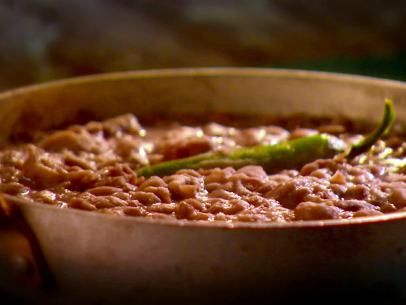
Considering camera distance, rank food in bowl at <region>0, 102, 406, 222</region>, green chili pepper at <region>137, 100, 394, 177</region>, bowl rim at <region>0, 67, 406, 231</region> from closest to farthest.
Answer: bowl rim at <region>0, 67, 406, 231</region>
food in bowl at <region>0, 102, 406, 222</region>
green chili pepper at <region>137, 100, 394, 177</region>

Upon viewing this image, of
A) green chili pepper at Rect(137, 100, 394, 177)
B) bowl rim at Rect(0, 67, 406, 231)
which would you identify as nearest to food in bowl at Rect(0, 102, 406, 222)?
green chili pepper at Rect(137, 100, 394, 177)

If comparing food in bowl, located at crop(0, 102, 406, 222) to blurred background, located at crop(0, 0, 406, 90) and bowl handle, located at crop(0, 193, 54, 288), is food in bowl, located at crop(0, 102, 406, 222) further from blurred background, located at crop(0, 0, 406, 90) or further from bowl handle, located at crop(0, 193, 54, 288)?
blurred background, located at crop(0, 0, 406, 90)

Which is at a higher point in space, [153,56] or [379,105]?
[153,56]

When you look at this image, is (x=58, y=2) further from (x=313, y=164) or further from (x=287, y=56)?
(x=313, y=164)

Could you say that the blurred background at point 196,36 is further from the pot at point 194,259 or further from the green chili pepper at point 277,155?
the pot at point 194,259

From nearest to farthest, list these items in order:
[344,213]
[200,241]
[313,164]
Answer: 1. [200,241]
2. [344,213]
3. [313,164]

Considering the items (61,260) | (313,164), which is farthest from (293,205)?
(61,260)

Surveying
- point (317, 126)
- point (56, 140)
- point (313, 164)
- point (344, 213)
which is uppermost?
point (317, 126)
